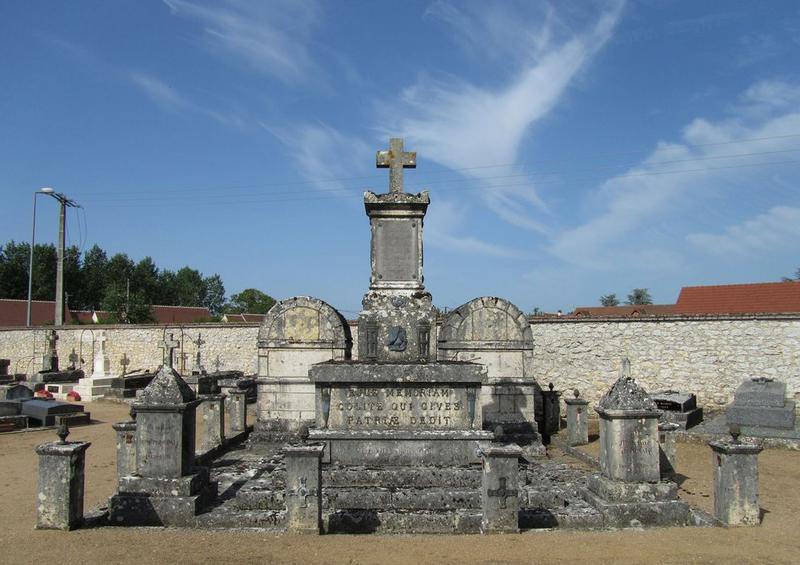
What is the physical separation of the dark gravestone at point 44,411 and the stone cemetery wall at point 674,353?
1422 centimetres

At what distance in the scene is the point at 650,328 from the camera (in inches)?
704

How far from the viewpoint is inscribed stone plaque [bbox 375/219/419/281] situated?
1034 cm

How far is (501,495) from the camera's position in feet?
20.3

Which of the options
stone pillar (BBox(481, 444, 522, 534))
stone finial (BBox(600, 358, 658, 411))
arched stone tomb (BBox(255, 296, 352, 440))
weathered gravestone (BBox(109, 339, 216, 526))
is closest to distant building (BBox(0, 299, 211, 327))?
arched stone tomb (BBox(255, 296, 352, 440))

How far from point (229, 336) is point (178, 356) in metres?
2.71

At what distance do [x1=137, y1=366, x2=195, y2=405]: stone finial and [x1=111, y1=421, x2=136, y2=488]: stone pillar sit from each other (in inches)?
70.1

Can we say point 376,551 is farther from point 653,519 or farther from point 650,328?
point 650,328

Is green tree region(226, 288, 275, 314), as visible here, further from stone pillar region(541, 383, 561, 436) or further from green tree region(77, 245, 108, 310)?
stone pillar region(541, 383, 561, 436)

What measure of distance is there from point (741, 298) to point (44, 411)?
24.1 meters

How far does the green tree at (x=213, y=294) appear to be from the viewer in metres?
90.2

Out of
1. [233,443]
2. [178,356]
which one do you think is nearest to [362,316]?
[233,443]

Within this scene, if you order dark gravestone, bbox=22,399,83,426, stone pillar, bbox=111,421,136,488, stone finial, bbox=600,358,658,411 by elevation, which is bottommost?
dark gravestone, bbox=22,399,83,426

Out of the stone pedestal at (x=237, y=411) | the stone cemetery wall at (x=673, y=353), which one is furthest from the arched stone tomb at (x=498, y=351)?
the stone cemetery wall at (x=673, y=353)

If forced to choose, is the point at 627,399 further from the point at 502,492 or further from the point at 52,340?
the point at 52,340
